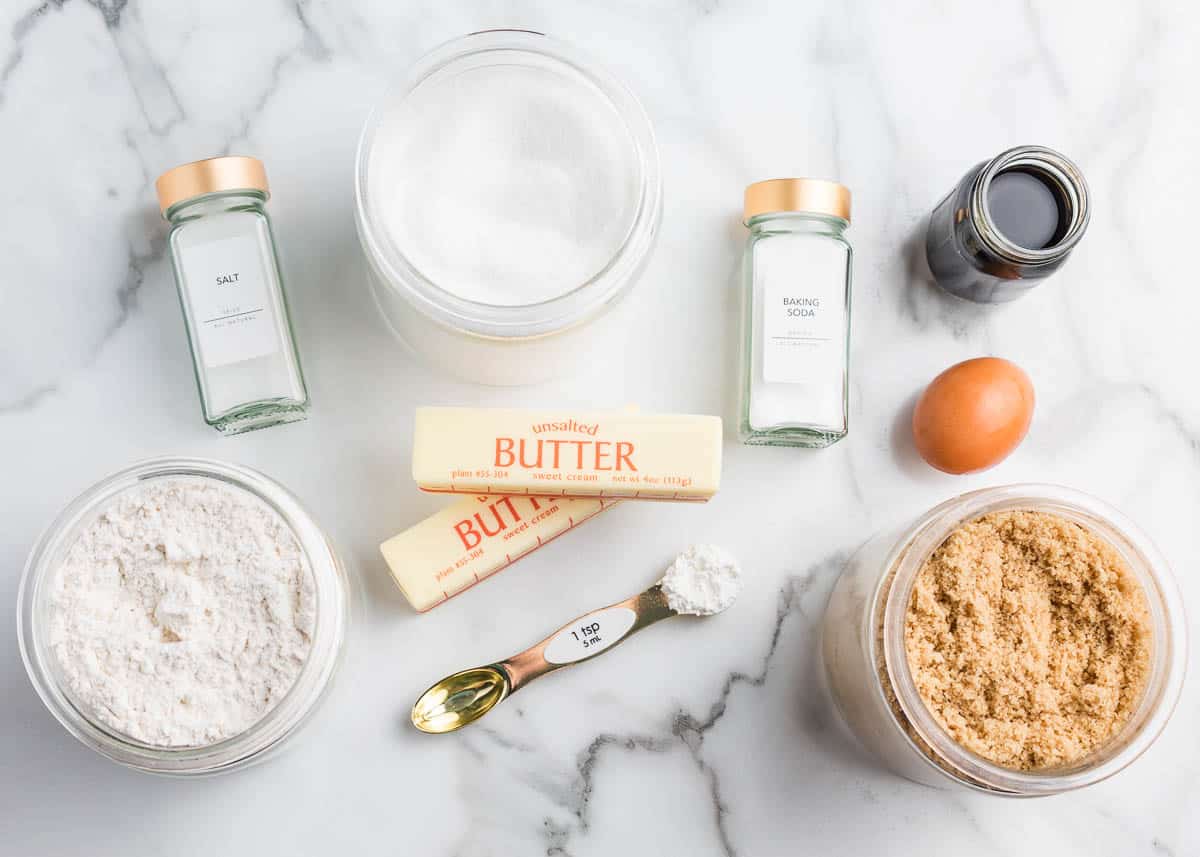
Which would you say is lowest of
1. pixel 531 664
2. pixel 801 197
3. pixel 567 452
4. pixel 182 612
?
pixel 531 664

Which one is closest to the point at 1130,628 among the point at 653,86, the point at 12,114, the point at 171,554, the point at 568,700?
the point at 568,700

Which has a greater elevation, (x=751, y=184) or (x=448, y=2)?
(x=448, y=2)

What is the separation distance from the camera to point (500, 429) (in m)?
0.79

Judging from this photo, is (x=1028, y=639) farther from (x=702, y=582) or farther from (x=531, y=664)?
(x=531, y=664)

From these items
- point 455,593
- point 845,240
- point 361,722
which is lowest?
point 361,722

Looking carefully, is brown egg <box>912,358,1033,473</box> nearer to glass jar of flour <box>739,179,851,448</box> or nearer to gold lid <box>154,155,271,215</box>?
glass jar of flour <box>739,179,851,448</box>

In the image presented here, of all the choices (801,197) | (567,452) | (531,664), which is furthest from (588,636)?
(801,197)

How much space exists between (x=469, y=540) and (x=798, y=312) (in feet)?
1.19

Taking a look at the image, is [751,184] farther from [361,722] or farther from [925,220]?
[361,722]

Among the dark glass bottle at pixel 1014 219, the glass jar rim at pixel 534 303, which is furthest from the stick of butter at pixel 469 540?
the dark glass bottle at pixel 1014 219

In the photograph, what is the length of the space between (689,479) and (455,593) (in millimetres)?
240

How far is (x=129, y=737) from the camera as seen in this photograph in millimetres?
715

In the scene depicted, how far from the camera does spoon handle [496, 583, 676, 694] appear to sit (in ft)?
2.83

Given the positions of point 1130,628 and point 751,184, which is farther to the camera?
point 751,184
